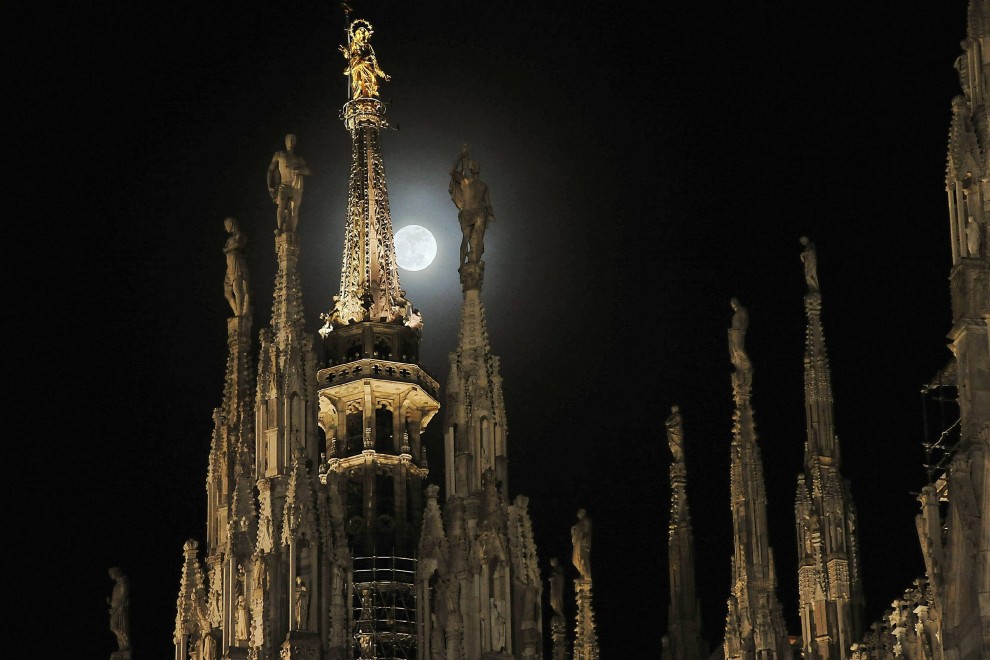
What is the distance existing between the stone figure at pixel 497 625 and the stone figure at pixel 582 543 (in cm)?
711

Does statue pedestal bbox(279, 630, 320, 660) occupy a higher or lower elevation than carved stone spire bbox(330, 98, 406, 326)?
lower

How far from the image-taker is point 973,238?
1219 inches

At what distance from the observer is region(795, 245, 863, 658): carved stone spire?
41.8 metres

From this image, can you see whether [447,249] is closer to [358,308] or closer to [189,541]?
[358,308]

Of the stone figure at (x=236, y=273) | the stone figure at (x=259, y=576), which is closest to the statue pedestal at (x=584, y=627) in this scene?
the stone figure at (x=259, y=576)

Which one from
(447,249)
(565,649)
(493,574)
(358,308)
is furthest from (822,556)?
(447,249)

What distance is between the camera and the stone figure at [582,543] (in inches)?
1902

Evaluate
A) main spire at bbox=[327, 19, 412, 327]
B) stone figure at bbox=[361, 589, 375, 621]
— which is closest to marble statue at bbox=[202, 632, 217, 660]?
stone figure at bbox=[361, 589, 375, 621]

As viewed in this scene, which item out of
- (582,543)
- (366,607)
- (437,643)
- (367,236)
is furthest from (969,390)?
(367,236)

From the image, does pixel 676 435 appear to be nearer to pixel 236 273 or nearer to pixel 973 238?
pixel 236 273

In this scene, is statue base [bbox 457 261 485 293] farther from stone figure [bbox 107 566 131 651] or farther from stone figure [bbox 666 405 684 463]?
stone figure [bbox 107 566 131 651]

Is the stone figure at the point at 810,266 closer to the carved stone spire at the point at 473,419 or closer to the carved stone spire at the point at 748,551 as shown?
the carved stone spire at the point at 748,551

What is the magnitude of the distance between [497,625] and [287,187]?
33.4 ft

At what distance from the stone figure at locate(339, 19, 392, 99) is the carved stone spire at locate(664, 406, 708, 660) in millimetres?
10476
